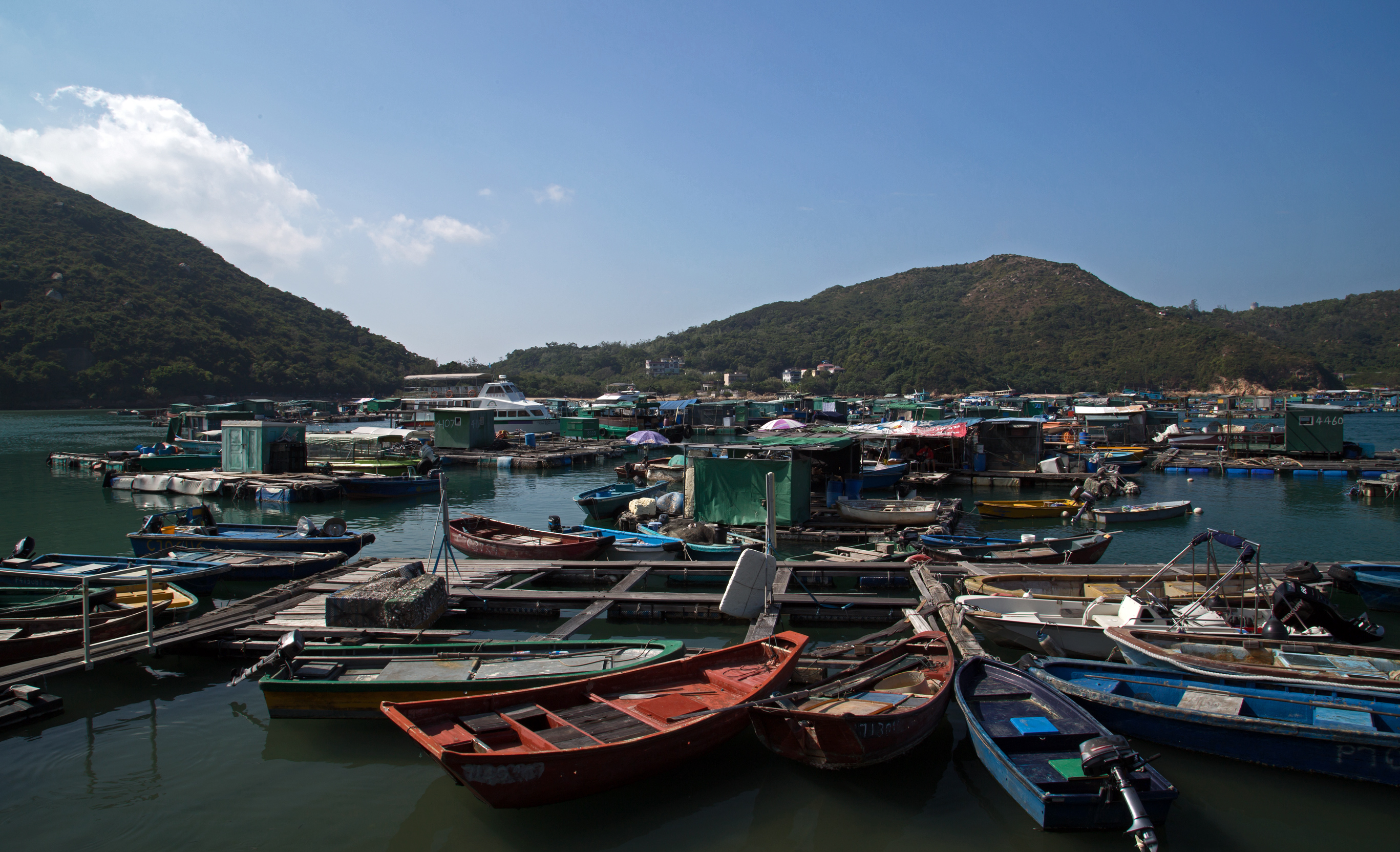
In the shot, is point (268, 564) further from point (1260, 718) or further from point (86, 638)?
point (1260, 718)

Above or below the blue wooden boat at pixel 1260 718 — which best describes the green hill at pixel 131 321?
above

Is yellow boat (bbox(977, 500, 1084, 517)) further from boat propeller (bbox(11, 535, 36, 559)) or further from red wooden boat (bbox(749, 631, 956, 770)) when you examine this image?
boat propeller (bbox(11, 535, 36, 559))

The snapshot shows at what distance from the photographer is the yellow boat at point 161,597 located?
38.3 ft

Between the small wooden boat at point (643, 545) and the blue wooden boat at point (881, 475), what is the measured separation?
35.9ft

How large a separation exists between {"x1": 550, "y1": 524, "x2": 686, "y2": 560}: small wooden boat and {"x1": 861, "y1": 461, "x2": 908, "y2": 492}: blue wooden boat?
1093 centimetres

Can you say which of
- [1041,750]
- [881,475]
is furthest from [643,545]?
[881,475]

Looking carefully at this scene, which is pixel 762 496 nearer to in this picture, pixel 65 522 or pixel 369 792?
pixel 369 792

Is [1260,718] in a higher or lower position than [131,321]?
lower

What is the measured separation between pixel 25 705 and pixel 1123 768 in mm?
12419

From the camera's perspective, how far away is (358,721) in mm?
8703

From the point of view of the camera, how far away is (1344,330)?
516 feet

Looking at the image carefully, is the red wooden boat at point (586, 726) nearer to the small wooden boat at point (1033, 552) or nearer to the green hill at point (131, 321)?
the small wooden boat at point (1033, 552)

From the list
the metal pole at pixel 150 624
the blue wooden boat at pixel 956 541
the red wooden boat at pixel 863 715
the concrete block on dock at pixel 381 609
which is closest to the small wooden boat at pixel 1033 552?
the blue wooden boat at pixel 956 541

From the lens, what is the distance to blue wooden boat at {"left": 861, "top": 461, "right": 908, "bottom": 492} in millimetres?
26906
